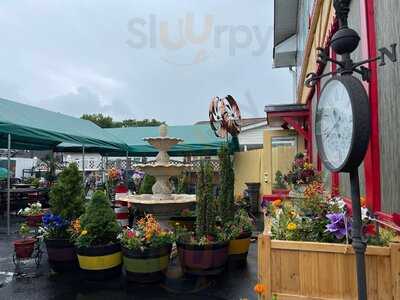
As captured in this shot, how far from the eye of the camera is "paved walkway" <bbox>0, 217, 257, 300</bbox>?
3.82 meters

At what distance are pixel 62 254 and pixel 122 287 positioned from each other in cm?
113

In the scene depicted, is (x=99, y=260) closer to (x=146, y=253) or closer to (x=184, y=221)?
(x=146, y=253)

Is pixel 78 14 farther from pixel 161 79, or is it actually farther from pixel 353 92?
pixel 353 92

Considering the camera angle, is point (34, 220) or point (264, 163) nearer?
point (34, 220)

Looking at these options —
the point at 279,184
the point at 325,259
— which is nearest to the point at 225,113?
the point at 279,184

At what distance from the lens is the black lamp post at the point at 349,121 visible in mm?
1705

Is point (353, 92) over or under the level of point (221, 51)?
under

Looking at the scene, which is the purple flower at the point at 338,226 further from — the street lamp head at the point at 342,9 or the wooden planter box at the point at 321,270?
the street lamp head at the point at 342,9

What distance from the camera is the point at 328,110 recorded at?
206cm

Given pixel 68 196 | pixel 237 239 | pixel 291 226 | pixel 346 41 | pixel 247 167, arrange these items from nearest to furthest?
pixel 346 41
pixel 291 226
pixel 237 239
pixel 68 196
pixel 247 167

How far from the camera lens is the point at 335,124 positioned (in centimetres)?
197

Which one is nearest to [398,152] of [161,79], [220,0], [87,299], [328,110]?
[328,110]

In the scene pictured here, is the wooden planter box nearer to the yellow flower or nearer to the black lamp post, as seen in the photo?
the yellow flower

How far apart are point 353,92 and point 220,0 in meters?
6.15
